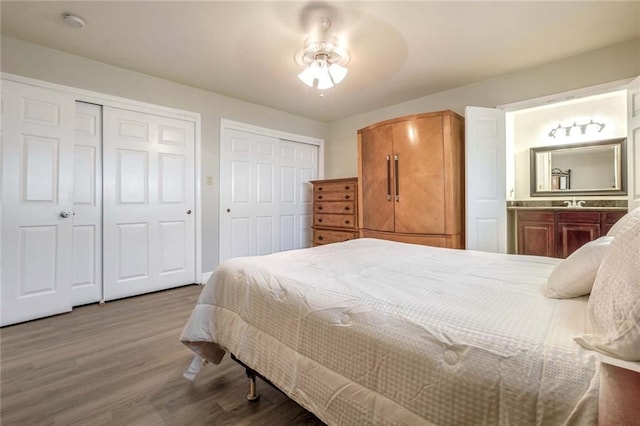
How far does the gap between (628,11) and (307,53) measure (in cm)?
236

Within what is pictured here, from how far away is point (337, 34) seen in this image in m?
Answer: 2.36

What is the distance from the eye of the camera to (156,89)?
10.6ft

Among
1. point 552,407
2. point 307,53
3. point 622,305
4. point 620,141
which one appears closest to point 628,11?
point 620,141

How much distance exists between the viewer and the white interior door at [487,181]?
3059 millimetres

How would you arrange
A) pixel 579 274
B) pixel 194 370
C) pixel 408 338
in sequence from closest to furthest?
pixel 408 338 < pixel 579 274 < pixel 194 370

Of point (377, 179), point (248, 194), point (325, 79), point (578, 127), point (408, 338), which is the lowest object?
point (408, 338)

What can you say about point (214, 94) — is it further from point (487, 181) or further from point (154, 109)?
point (487, 181)

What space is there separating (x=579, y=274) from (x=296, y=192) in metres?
3.96

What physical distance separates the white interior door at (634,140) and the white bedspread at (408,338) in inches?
64.2

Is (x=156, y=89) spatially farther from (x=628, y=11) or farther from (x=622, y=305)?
(x=628, y=11)

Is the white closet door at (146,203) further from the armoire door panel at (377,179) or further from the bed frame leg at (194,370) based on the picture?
the armoire door panel at (377,179)

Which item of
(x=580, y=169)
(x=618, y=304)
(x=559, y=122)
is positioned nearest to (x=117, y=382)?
(x=618, y=304)

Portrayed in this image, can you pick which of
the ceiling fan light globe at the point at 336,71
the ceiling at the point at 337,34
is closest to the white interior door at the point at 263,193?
the ceiling at the point at 337,34

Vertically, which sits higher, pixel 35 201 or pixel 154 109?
pixel 154 109
